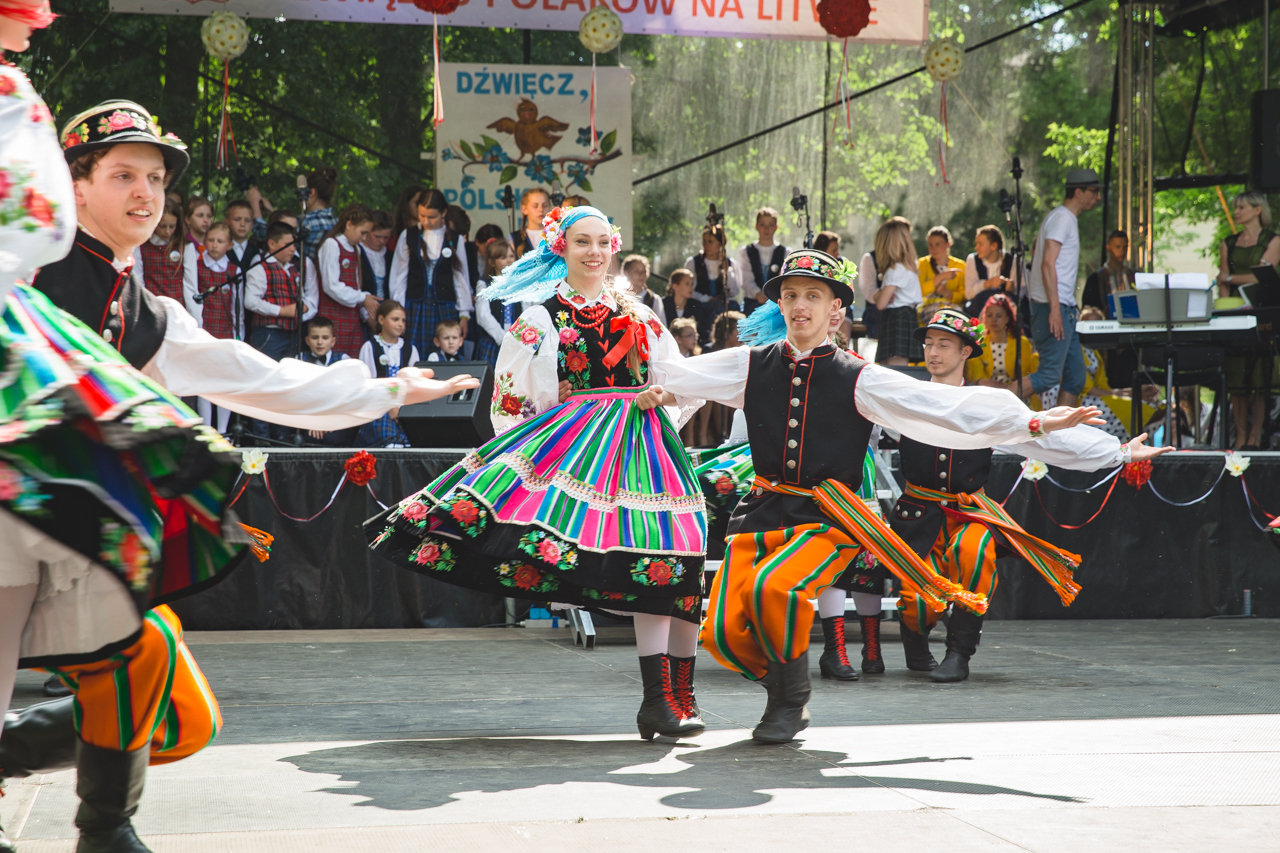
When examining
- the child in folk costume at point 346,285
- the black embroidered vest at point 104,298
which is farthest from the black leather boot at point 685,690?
the child in folk costume at point 346,285

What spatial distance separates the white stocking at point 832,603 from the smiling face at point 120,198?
360 cm

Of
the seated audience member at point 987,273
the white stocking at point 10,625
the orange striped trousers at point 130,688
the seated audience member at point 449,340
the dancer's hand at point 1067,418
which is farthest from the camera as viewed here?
the seated audience member at point 987,273

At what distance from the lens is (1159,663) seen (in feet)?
18.9

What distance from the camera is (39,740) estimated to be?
2.50 meters

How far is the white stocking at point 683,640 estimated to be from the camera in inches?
165

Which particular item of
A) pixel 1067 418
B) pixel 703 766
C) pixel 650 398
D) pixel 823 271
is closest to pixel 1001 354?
pixel 823 271

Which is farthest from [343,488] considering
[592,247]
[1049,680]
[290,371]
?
[290,371]

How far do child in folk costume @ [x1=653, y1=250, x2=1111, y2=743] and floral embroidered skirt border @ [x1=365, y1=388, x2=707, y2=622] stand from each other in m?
0.17

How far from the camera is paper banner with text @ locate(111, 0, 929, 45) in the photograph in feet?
32.7

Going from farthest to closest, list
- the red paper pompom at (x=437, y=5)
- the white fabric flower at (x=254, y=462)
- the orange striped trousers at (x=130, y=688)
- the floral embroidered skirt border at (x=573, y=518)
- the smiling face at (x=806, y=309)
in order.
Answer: the red paper pompom at (x=437, y=5) < the white fabric flower at (x=254, y=462) < the smiling face at (x=806, y=309) < the floral embroidered skirt border at (x=573, y=518) < the orange striped trousers at (x=130, y=688)

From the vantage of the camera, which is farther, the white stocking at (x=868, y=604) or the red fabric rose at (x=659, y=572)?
the white stocking at (x=868, y=604)

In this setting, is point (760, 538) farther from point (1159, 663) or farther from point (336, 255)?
point (336, 255)

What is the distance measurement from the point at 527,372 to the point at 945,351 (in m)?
2.12

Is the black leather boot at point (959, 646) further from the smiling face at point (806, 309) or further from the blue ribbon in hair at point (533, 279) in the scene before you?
the blue ribbon in hair at point (533, 279)
